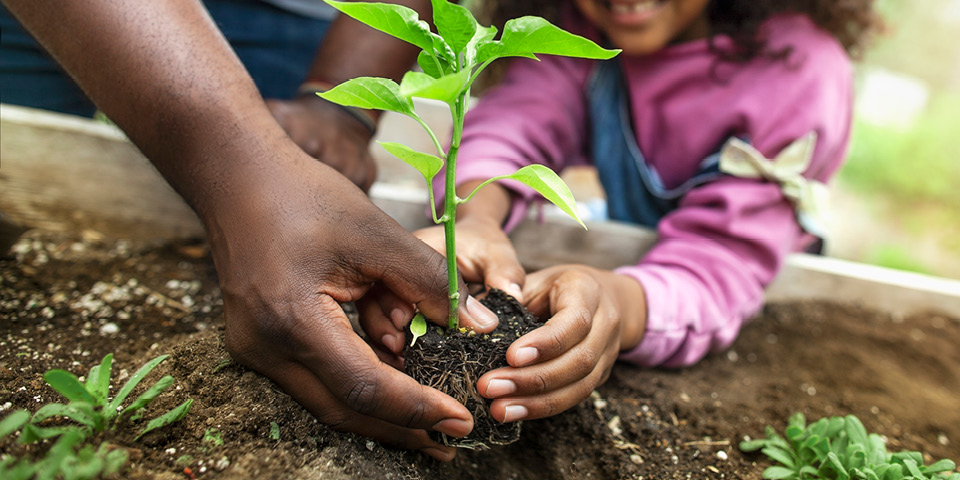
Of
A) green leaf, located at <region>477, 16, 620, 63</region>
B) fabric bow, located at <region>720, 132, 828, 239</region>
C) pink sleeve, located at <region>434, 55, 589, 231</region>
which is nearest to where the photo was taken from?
green leaf, located at <region>477, 16, 620, 63</region>

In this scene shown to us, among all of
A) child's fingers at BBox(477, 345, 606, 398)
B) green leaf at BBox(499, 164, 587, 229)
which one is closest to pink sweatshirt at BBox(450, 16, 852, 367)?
child's fingers at BBox(477, 345, 606, 398)

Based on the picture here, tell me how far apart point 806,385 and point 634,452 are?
78cm

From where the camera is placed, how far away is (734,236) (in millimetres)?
1963

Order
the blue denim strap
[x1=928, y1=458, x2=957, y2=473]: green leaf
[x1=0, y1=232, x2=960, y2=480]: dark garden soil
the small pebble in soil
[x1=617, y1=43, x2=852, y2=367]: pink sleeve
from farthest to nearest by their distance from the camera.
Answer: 1. the blue denim strap
2. [x1=617, y1=43, x2=852, y2=367]: pink sleeve
3. the small pebble in soil
4. [x1=928, y1=458, x2=957, y2=473]: green leaf
5. [x1=0, y1=232, x2=960, y2=480]: dark garden soil

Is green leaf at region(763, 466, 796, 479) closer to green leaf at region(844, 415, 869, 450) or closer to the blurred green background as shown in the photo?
green leaf at region(844, 415, 869, 450)

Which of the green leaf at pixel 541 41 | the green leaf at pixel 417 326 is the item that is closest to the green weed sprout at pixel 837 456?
the green leaf at pixel 417 326

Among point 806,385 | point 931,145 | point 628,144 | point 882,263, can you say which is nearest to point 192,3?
point 628,144

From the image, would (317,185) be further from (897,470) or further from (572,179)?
(572,179)

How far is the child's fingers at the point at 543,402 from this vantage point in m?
1.19

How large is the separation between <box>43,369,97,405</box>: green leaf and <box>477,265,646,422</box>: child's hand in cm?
66

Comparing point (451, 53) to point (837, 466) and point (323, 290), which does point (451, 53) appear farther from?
point (837, 466)

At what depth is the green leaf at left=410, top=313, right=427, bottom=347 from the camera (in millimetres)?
1218

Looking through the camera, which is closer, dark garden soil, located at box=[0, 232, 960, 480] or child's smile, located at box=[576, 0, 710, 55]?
dark garden soil, located at box=[0, 232, 960, 480]

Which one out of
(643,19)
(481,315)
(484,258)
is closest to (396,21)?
(481,315)
